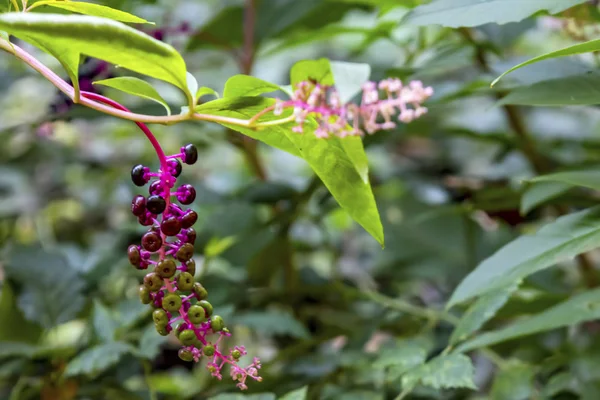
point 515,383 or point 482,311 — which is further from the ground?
point 482,311

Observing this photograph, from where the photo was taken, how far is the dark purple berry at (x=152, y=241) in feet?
1.44

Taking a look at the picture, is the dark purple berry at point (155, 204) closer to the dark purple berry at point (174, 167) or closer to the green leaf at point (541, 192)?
the dark purple berry at point (174, 167)

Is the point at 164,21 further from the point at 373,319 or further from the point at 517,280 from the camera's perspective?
the point at 517,280

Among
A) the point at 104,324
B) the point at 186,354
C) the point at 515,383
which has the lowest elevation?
the point at 515,383

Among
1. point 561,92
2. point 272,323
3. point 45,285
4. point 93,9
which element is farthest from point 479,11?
point 45,285

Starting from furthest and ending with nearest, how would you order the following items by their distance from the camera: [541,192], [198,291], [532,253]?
1. [541,192]
2. [532,253]
3. [198,291]

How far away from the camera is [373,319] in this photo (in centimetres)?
91

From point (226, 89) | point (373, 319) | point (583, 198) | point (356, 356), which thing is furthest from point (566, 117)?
point (226, 89)

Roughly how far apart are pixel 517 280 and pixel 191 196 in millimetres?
322

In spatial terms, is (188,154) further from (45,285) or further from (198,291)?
(45,285)

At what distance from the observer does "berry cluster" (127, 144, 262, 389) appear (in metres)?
0.44

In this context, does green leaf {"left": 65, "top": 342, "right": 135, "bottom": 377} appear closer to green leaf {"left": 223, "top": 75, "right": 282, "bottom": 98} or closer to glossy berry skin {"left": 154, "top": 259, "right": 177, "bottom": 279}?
glossy berry skin {"left": 154, "top": 259, "right": 177, "bottom": 279}

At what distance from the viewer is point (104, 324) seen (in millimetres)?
721

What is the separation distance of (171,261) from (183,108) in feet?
0.36
